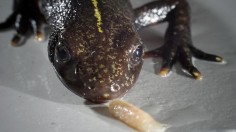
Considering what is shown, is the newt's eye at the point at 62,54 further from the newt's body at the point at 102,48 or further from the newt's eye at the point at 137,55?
the newt's eye at the point at 137,55

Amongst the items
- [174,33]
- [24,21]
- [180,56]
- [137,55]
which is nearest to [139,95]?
[137,55]

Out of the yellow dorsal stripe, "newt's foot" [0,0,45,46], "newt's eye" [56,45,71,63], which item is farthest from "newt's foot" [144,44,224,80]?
"newt's foot" [0,0,45,46]

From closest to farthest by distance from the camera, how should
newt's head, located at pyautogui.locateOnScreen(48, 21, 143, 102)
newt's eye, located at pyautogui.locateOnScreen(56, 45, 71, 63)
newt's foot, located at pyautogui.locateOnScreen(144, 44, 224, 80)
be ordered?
newt's head, located at pyautogui.locateOnScreen(48, 21, 143, 102)
newt's eye, located at pyautogui.locateOnScreen(56, 45, 71, 63)
newt's foot, located at pyautogui.locateOnScreen(144, 44, 224, 80)

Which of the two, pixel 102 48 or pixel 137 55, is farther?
pixel 137 55

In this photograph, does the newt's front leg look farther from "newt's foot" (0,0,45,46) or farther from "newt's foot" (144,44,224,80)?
"newt's foot" (0,0,45,46)

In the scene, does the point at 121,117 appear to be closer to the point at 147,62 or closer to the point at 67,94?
the point at 67,94

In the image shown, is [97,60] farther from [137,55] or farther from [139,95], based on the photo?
[139,95]

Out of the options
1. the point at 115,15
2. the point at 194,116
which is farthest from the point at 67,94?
the point at 194,116

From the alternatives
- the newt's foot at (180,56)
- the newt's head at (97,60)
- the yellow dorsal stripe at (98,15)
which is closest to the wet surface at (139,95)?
the newt's foot at (180,56)
